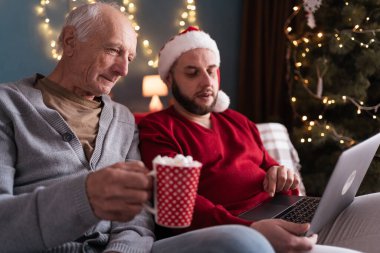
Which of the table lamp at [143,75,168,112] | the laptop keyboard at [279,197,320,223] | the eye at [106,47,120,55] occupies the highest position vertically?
the eye at [106,47,120,55]

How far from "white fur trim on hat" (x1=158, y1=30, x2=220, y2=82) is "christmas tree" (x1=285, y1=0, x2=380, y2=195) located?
1318mm

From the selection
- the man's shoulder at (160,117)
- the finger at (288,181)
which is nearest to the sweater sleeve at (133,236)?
the man's shoulder at (160,117)

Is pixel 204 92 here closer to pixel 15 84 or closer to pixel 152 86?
pixel 15 84

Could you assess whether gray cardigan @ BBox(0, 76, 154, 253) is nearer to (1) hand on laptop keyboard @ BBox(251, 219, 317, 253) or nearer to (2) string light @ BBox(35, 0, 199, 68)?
(1) hand on laptop keyboard @ BBox(251, 219, 317, 253)

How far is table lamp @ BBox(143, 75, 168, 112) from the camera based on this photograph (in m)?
3.86

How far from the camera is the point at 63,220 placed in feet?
3.22

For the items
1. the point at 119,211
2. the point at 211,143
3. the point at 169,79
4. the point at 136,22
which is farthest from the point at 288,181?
the point at 136,22

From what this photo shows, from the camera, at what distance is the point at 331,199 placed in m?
1.34

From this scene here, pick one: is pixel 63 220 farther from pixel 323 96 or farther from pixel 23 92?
pixel 323 96

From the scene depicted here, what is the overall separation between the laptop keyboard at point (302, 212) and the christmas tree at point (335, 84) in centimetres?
137

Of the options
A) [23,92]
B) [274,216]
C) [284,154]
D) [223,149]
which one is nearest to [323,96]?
[284,154]

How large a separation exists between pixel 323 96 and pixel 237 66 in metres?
1.16

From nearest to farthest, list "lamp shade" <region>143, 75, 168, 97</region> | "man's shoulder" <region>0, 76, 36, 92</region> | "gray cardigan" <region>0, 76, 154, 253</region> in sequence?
"gray cardigan" <region>0, 76, 154, 253</region> < "man's shoulder" <region>0, 76, 36, 92</region> < "lamp shade" <region>143, 75, 168, 97</region>

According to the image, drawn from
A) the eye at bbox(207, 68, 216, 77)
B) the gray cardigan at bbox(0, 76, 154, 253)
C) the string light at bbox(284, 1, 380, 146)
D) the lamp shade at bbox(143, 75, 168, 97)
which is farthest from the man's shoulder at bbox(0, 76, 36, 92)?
the lamp shade at bbox(143, 75, 168, 97)
